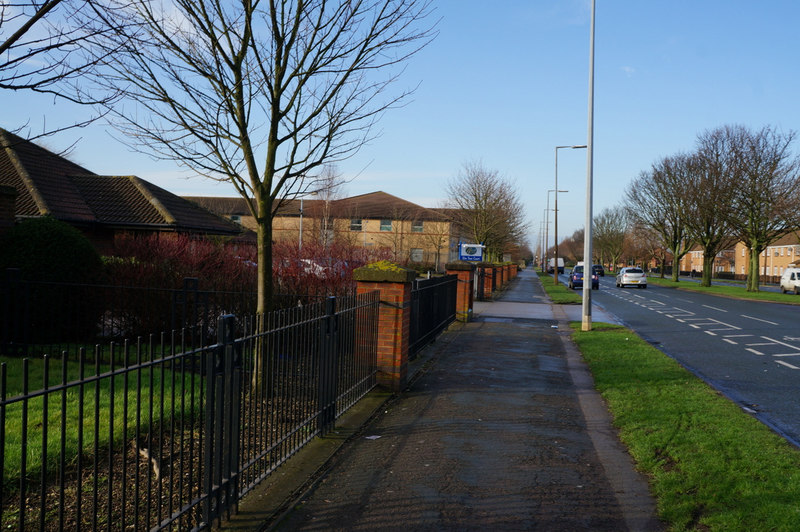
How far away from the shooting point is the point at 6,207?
11.2 m

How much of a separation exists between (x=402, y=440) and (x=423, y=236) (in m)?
61.6

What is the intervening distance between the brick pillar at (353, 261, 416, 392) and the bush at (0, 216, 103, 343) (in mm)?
4747

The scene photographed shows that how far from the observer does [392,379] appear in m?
8.24

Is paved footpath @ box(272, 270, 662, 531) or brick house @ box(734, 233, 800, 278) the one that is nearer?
paved footpath @ box(272, 270, 662, 531)

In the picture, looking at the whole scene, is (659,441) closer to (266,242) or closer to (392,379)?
(392,379)

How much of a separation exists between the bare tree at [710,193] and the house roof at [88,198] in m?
31.1

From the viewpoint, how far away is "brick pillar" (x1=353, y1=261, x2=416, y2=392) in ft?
26.7

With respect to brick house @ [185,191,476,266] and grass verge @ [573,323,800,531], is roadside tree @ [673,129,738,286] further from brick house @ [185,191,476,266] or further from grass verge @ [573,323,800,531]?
grass verge @ [573,323,800,531]

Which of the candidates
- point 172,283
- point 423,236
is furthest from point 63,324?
point 423,236

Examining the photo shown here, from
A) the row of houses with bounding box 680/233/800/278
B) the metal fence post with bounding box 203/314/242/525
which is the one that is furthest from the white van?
the metal fence post with bounding box 203/314/242/525

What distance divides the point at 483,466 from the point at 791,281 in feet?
149

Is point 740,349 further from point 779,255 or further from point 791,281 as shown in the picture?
point 779,255

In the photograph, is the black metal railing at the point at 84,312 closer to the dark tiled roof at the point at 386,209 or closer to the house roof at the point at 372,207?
the dark tiled roof at the point at 386,209

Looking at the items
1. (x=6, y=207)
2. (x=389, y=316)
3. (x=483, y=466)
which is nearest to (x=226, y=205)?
(x=6, y=207)
